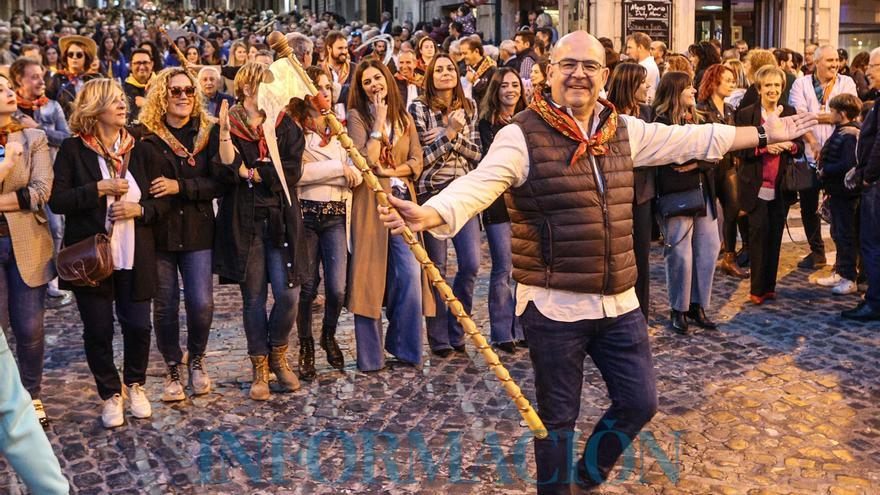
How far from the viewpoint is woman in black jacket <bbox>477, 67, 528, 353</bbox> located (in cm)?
707

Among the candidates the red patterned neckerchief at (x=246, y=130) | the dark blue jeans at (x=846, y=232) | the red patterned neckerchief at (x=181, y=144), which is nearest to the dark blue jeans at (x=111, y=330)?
the red patterned neckerchief at (x=181, y=144)

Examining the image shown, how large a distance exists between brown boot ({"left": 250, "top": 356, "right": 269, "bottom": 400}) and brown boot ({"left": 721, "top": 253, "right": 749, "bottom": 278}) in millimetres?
5138

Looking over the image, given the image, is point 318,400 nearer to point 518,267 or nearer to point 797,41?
point 518,267

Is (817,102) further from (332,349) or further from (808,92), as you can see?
(332,349)

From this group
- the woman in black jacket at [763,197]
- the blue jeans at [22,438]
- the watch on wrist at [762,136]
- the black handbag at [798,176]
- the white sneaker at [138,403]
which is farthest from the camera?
the black handbag at [798,176]

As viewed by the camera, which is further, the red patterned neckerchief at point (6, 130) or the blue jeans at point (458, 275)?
the blue jeans at point (458, 275)

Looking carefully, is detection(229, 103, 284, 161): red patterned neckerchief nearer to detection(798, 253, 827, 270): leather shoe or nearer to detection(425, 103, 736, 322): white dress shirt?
detection(425, 103, 736, 322): white dress shirt

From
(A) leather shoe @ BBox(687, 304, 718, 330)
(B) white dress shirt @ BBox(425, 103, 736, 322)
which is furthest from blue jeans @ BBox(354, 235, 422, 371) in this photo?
(B) white dress shirt @ BBox(425, 103, 736, 322)

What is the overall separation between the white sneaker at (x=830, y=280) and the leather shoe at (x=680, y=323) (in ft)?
7.16

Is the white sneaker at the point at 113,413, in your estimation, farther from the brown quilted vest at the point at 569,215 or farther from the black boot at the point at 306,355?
the brown quilted vest at the point at 569,215

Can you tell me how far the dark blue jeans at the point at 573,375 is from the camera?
4.26 m

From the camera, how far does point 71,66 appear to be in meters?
10.5

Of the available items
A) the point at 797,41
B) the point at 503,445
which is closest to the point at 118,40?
the point at 797,41

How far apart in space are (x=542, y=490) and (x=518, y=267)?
3.13ft
